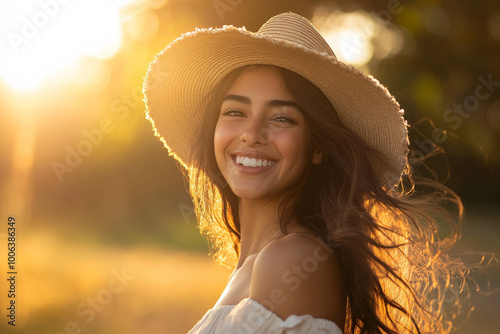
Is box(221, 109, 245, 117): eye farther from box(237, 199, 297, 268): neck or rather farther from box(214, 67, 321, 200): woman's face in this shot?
box(237, 199, 297, 268): neck

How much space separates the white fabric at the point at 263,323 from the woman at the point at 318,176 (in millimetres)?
16

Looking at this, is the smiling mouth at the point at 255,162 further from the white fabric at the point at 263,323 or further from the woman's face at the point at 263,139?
the white fabric at the point at 263,323

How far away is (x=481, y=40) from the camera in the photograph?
1313cm

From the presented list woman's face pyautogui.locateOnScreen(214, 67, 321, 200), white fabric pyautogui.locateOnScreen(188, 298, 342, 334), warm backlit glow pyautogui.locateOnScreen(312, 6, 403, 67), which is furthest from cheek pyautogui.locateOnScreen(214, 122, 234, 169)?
warm backlit glow pyautogui.locateOnScreen(312, 6, 403, 67)

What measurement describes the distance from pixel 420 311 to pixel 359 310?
451 mm

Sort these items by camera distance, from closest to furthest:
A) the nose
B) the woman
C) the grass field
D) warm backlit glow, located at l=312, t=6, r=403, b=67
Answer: the woman → the nose → the grass field → warm backlit glow, located at l=312, t=6, r=403, b=67

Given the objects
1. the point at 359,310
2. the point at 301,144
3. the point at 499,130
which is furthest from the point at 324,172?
the point at 499,130

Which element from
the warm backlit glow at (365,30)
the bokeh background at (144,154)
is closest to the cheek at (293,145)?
the bokeh background at (144,154)

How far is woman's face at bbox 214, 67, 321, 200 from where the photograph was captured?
2445 mm

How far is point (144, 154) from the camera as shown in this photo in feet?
56.4

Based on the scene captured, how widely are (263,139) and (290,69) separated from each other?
29cm

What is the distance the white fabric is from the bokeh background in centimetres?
440

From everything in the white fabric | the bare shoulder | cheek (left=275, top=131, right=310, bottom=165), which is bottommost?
the white fabric

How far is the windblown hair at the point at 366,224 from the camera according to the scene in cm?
227
